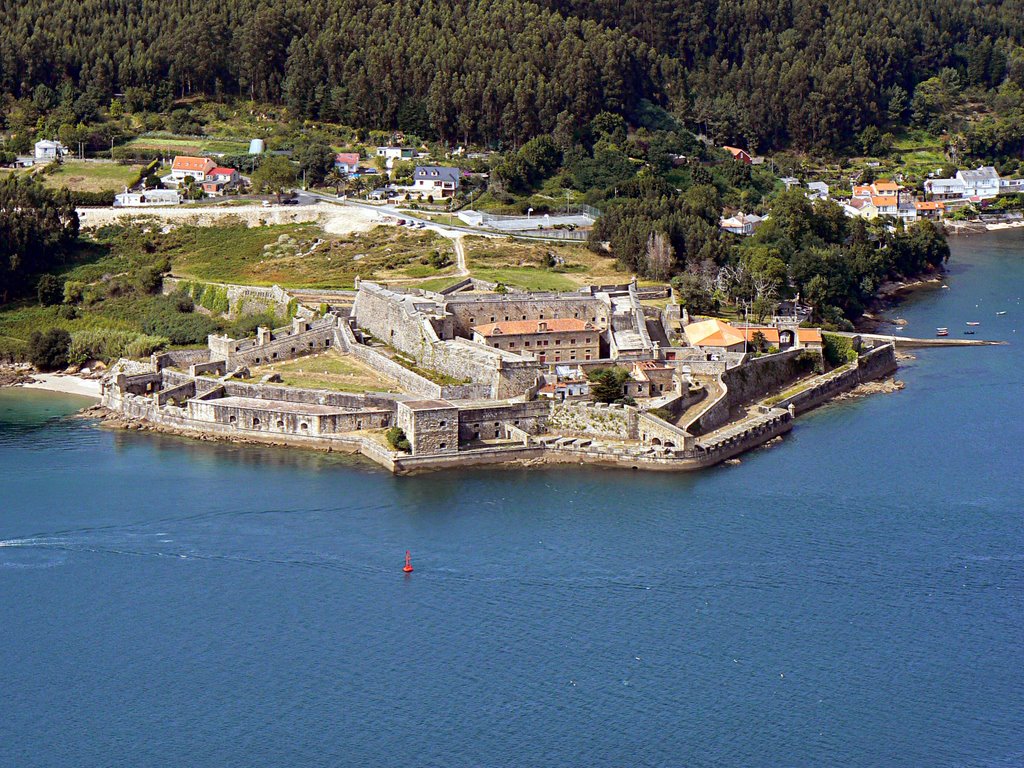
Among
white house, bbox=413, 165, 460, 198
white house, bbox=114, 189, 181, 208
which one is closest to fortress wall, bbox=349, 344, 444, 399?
white house, bbox=413, 165, 460, 198

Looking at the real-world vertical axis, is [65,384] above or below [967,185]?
below

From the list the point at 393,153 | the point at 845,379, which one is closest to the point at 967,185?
the point at 393,153

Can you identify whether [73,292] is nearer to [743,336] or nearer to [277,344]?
[277,344]

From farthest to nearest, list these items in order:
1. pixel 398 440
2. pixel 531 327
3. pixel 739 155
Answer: pixel 739 155, pixel 531 327, pixel 398 440

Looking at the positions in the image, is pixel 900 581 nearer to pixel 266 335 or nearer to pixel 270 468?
pixel 270 468

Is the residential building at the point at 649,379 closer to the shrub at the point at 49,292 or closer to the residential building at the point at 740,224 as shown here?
the residential building at the point at 740,224

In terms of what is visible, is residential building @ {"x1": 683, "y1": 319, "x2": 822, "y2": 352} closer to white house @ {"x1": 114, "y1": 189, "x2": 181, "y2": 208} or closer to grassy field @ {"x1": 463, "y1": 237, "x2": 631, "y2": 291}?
grassy field @ {"x1": 463, "y1": 237, "x2": 631, "y2": 291}
